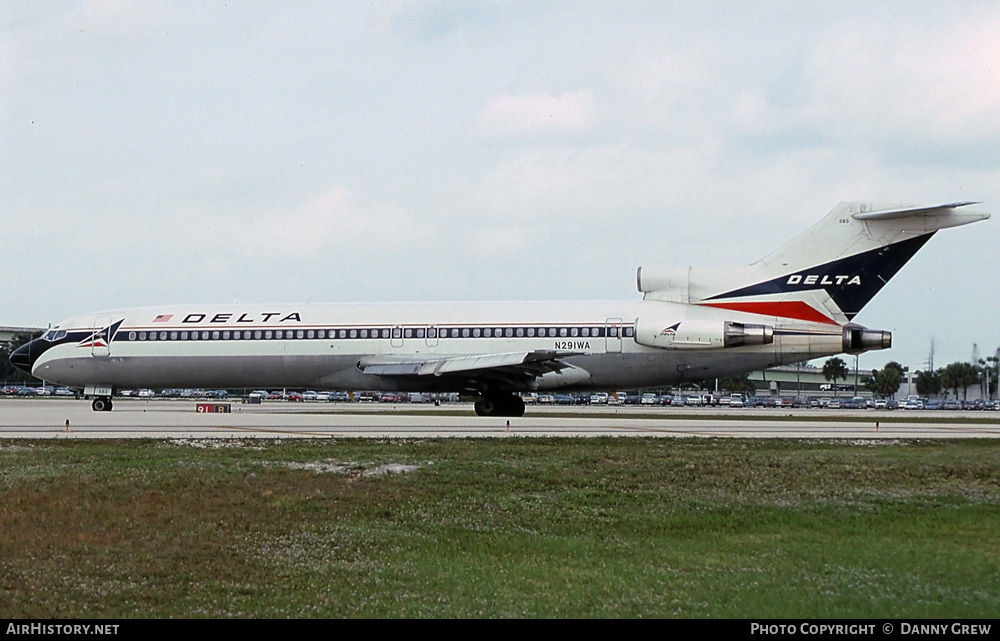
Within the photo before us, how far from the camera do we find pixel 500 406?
113 feet

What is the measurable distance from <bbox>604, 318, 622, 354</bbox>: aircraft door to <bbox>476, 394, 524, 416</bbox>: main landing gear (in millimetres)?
4488

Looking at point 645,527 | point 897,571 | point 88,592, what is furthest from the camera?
point 645,527

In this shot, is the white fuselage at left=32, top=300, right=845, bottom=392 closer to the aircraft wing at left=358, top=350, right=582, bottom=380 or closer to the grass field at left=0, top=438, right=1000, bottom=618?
the aircraft wing at left=358, top=350, right=582, bottom=380

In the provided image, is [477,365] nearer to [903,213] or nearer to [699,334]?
[699,334]

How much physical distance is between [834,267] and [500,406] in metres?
11.9

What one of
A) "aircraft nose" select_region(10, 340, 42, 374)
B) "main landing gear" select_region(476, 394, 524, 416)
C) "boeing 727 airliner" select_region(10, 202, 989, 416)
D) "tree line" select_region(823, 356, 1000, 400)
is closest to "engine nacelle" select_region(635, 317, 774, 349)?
"boeing 727 airliner" select_region(10, 202, 989, 416)

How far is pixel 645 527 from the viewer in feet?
Result: 37.9

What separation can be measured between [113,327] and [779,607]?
32871 millimetres

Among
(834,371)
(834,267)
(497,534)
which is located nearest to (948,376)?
(834,371)

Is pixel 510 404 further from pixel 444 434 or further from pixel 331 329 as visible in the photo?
pixel 444 434

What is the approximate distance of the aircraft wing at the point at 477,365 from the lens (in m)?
30.7

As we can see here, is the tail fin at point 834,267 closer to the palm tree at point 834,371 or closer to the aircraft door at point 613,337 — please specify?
the aircraft door at point 613,337

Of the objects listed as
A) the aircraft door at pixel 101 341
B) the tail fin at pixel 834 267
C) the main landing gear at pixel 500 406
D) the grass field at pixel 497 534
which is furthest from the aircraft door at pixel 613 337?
the aircraft door at pixel 101 341
